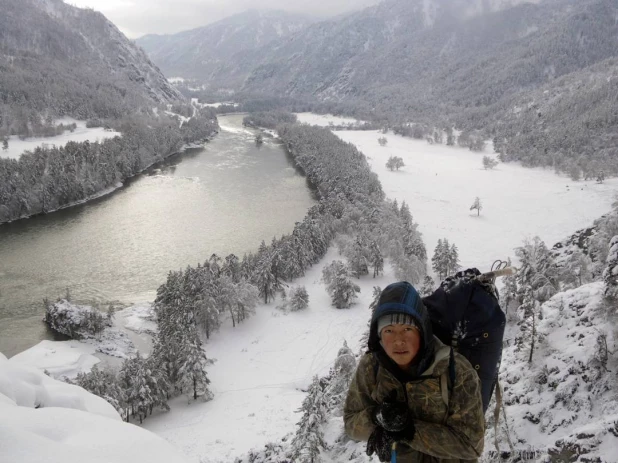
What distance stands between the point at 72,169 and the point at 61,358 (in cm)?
7142

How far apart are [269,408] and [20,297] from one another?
40.4m

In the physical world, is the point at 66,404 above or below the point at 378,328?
below

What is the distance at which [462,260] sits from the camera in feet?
224

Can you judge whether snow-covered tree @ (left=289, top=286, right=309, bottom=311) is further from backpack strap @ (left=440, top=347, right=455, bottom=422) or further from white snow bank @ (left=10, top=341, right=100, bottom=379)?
backpack strap @ (left=440, top=347, right=455, bottom=422)

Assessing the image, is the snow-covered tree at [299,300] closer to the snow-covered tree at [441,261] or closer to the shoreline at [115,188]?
the snow-covered tree at [441,261]

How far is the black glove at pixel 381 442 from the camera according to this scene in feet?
12.8

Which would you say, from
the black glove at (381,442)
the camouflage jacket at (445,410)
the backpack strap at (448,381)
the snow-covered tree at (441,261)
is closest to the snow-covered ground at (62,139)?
the snow-covered tree at (441,261)

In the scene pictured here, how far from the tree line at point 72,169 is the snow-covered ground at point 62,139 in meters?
5.96

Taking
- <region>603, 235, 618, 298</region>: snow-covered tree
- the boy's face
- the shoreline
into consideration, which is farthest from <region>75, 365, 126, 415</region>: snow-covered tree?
the shoreline

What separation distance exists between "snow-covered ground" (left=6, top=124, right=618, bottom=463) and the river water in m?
12.4

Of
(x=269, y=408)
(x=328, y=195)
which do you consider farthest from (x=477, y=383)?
(x=328, y=195)

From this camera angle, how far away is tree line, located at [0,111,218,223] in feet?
280

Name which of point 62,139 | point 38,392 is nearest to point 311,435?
point 38,392

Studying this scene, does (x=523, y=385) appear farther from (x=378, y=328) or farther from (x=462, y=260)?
(x=462, y=260)
